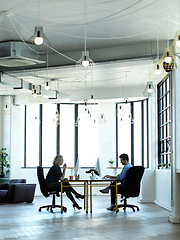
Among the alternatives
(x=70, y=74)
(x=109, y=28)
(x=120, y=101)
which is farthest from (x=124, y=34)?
(x=120, y=101)

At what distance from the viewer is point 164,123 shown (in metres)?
11.8

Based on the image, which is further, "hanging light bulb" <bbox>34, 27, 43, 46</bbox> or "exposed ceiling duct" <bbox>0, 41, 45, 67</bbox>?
"exposed ceiling duct" <bbox>0, 41, 45, 67</bbox>

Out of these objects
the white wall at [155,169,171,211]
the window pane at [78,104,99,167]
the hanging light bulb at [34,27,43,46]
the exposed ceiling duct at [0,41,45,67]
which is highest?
the exposed ceiling duct at [0,41,45,67]

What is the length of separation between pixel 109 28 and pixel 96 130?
825cm

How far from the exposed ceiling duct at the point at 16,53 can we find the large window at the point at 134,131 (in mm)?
6454

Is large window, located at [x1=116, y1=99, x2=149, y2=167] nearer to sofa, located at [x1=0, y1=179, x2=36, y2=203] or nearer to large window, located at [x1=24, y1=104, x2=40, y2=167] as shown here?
large window, located at [x1=24, y1=104, x2=40, y2=167]

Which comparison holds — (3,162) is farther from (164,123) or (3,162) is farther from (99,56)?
(99,56)

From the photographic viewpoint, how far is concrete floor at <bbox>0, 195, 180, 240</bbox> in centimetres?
657

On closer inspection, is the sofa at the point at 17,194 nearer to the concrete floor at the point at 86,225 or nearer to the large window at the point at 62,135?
the concrete floor at the point at 86,225

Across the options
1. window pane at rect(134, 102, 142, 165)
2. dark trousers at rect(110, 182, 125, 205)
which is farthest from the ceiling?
window pane at rect(134, 102, 142, 165)

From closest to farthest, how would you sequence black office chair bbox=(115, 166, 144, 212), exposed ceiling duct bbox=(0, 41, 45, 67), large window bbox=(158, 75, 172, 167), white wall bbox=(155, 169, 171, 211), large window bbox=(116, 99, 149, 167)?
1. exposed ceiling duct bbox=(0, 41, 45, 67)
2. black office chair bbox=(115, 166, 144, 212)
3. white wall bbox=(155, 169, 171, 211)
4. large window bbox=(158, 75, 172, 167)
5. large window bbox=(116, 99, 149, 167)

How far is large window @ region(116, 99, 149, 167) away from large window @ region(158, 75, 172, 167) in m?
2.48

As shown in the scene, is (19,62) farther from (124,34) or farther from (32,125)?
(32,125)

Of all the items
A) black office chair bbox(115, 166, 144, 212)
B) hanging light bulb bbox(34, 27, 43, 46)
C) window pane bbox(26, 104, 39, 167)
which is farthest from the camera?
window pane bbox(26, 104, 39, 167)
